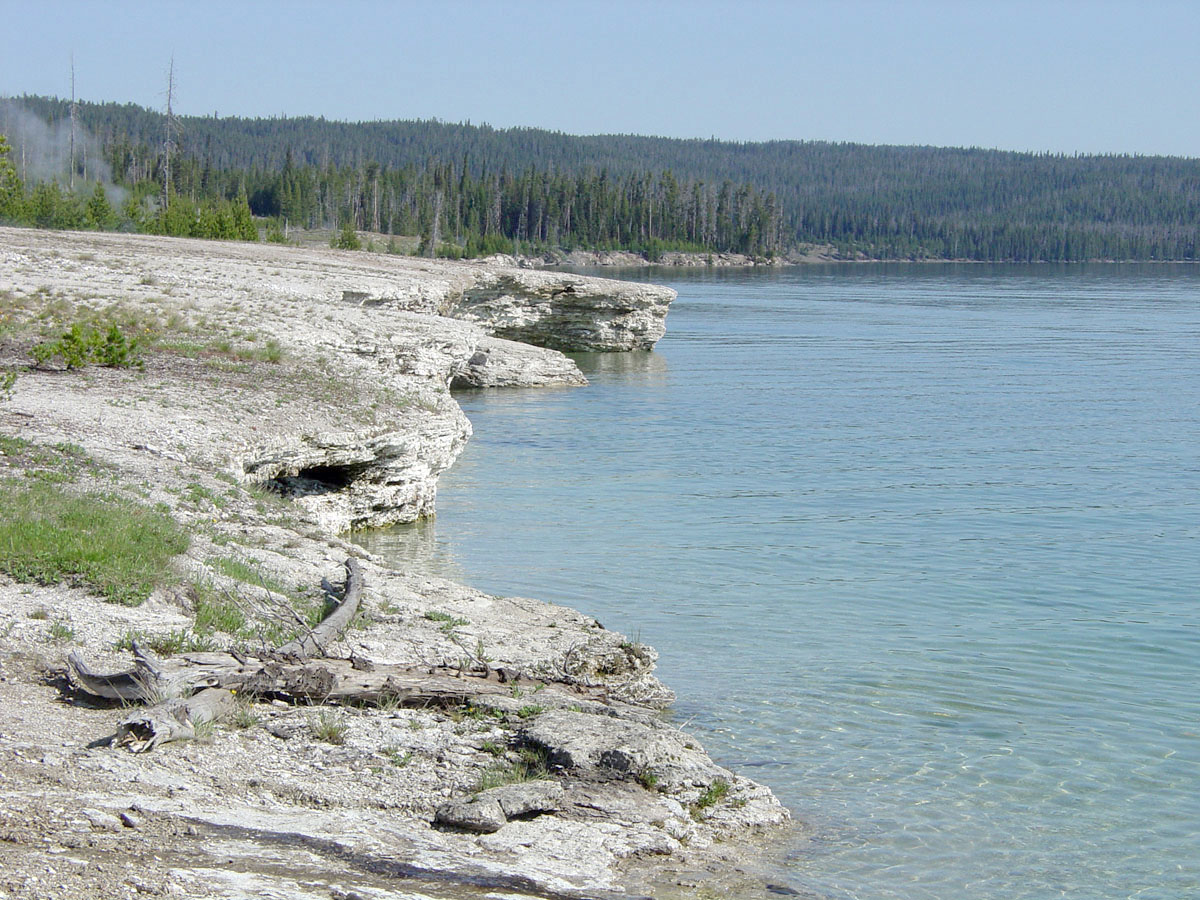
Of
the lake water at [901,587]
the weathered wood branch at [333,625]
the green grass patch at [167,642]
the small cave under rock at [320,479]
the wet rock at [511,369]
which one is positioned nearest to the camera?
the lake water at [901,587]

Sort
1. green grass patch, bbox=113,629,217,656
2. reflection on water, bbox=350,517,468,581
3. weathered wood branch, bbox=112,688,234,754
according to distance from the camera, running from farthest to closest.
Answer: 1. reflection on water, bbox=350,517,468,581
2. green grass patch, bbox=113,629,217,656
3. weathered wood branch, bbox=112,688,234,754

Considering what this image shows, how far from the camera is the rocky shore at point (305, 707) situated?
6395mm

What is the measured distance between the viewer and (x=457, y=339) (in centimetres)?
2461

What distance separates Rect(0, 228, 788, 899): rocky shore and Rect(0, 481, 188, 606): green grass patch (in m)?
0.14

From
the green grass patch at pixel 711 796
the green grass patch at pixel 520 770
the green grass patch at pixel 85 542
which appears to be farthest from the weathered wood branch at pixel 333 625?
the green grass patch at pixel 711 796

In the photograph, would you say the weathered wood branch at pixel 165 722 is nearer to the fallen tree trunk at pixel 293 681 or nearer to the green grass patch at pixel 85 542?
the fallen tree trunk at pixel 293 681

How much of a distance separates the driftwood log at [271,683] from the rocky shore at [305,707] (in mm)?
90

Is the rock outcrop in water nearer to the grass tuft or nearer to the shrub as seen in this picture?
the shrub

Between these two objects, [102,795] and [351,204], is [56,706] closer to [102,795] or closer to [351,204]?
[102,795]

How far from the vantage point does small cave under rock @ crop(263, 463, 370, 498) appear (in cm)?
1727

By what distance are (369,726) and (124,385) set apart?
1036 centimetres

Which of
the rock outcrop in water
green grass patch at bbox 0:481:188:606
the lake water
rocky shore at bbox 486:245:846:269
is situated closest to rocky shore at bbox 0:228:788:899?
green grass patch at bbox 0:481:188:606

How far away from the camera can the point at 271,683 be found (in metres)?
8.74

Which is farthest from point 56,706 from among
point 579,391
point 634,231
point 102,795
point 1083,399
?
point 634,231
